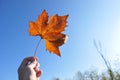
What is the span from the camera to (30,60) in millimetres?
1407

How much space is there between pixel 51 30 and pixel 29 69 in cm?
35

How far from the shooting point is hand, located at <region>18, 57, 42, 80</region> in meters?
1.31

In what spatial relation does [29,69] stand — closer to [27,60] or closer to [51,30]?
[27,60]

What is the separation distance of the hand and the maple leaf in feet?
0.52

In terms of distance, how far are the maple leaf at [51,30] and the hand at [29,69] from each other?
0.16 m

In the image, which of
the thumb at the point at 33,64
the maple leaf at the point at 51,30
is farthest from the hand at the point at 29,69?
the maple leaf at the point at 51,30

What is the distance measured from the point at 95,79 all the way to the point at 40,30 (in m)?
46.9

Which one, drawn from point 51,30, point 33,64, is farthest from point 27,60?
point 51,30

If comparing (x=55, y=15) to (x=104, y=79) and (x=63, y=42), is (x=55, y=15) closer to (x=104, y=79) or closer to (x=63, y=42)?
(x=63, y=42)

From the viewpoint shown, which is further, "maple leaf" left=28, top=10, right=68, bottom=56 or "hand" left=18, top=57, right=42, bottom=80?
"maple leaf" left=28, top=10, right=68, bottom=56

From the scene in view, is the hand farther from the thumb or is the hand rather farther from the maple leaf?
the maple leaf

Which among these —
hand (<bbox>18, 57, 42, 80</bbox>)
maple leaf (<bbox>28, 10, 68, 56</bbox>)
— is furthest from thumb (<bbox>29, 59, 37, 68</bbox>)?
maple leaf (<bbox>28, 10, 68, 56</bbox>)

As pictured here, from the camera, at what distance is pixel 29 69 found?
4.36 feet

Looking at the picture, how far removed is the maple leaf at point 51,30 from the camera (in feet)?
5.03
